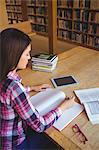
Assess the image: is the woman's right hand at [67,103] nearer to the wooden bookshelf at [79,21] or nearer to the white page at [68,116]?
the white page at [68,116]

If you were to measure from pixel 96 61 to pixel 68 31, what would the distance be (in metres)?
2.99

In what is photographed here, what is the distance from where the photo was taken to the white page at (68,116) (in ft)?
3.20

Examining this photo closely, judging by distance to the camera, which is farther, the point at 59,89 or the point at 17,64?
the point at 59,89

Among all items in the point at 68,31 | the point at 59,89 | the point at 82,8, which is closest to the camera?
the point at 59,89

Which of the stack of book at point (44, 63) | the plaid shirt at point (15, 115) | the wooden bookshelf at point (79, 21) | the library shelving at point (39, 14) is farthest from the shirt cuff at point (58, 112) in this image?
the library shelving at point (39, 14)

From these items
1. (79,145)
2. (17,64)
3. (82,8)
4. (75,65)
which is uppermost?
(82,8)

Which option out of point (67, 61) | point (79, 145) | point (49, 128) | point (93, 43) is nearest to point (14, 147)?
point (49, 128)

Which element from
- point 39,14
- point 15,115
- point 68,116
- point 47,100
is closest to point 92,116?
point 68,116

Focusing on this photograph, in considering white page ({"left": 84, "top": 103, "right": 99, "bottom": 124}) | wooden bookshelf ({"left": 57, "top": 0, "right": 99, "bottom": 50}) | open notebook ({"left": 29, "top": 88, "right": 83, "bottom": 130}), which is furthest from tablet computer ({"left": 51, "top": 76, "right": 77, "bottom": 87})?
wooden bookshelf ({"left": 57, "top": 0, "right": 99, "bottom": 50})

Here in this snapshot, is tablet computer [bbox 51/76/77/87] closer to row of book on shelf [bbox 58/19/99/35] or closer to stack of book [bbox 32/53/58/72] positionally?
stack of book [bbox 32/53/58/72]

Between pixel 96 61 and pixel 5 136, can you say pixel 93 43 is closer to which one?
pixel 96 61

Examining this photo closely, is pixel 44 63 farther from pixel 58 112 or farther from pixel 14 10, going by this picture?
pixel 14 10

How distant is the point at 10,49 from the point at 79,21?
141 inches

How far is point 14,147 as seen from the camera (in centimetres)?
102
